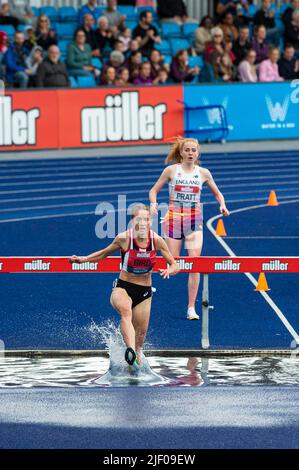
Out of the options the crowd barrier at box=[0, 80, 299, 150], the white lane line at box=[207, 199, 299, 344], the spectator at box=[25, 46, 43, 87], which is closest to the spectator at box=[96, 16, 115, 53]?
the spectator at box=[25, 46, 43, 87]

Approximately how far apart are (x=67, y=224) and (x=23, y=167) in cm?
659

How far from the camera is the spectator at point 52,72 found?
26703mm

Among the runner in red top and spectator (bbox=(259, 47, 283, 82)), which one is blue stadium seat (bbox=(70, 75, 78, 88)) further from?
the runner in red top

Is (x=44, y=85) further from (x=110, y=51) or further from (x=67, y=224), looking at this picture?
(x=67, y=224)

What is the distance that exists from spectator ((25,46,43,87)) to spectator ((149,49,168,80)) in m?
2.47

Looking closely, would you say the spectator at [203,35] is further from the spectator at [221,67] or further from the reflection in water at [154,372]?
the reflection in water at [154,372]

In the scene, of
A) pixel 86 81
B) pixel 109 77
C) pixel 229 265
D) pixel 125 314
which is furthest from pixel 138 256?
pixel 86 81

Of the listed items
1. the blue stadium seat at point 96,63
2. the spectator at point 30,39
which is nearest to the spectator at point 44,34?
the spectator at point 30,39

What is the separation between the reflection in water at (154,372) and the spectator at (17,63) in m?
16.6

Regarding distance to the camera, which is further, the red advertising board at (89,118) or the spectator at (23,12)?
the spectator at (23,12)

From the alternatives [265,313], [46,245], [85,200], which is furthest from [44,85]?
[265,313]

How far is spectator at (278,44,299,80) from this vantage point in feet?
95.7

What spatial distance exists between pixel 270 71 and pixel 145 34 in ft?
9.90

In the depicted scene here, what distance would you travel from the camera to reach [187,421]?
882cm
